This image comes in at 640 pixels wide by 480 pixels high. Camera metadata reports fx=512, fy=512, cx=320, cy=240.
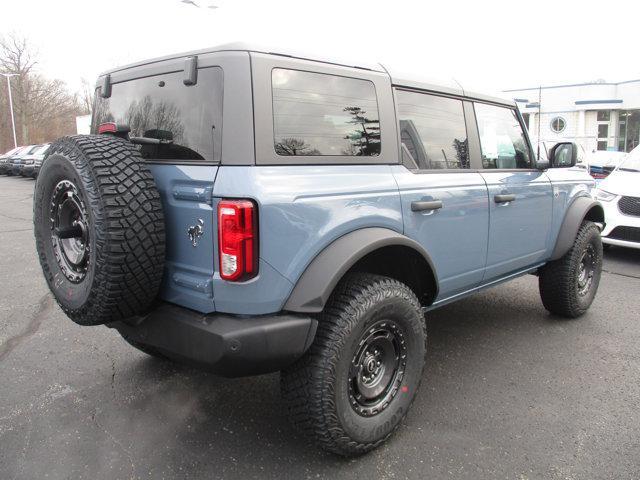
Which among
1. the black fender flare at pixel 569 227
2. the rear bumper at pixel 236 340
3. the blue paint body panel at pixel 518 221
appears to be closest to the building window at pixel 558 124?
the black fender flare at pixel 569 227

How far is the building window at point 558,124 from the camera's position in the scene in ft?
109

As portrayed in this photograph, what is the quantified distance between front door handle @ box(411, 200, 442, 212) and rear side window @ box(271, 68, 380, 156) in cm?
36

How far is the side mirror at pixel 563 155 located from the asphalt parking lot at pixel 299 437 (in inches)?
55.0

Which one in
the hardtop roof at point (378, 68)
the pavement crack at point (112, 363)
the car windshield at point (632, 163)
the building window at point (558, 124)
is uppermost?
the building window at point (558, 124)

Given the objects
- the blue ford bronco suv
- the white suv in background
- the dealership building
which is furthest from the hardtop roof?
the dealership building

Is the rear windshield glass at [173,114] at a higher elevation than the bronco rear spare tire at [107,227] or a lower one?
higher

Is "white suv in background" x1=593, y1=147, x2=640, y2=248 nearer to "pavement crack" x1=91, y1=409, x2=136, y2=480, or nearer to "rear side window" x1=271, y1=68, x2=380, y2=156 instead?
"rear side window" x1=271, y1=68, x2=380, y2=156

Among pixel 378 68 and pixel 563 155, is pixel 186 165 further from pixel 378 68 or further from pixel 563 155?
pixel 563 155

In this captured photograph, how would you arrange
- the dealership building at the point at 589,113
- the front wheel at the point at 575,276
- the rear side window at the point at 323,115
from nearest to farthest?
the rear side window at the point at 323,115, the front wheel at the point at 575,276, the dealership building at the point at 589,113

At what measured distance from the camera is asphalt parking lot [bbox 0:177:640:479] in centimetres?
251

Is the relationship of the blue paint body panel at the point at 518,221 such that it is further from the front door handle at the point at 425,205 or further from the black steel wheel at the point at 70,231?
the black steel wheel at the point at 70,231

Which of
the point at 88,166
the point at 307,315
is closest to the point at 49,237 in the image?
the point at 88,166

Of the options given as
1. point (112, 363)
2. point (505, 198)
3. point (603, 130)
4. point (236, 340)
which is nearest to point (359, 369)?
point (236, 340)

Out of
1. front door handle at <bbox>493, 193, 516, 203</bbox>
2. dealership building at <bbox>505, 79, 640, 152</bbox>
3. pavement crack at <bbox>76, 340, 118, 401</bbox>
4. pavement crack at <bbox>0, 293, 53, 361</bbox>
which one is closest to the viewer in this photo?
pavement crack at <bbox>76, 340, 118, 401</bbox>
